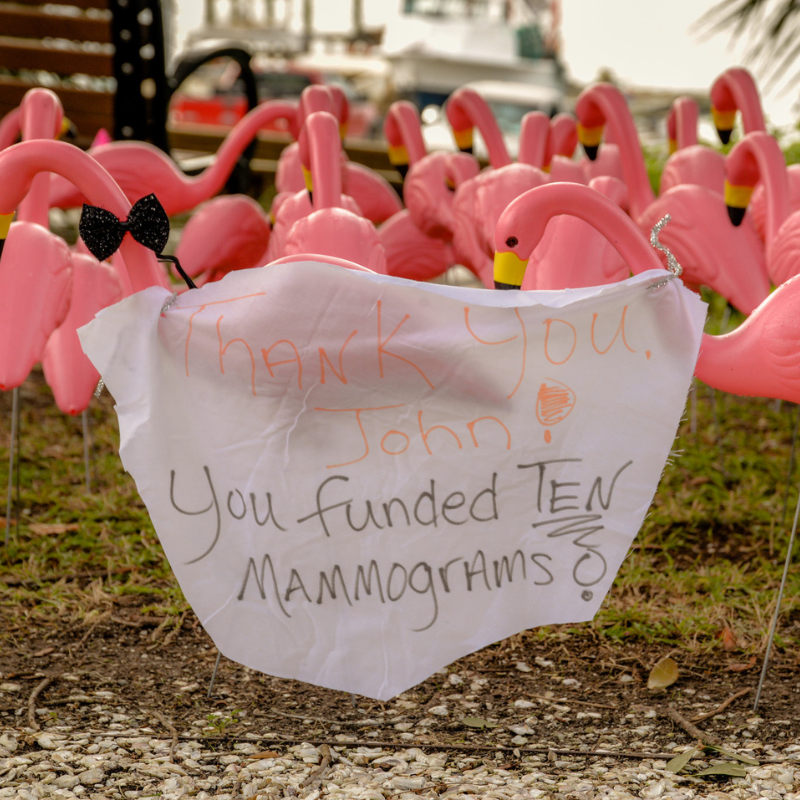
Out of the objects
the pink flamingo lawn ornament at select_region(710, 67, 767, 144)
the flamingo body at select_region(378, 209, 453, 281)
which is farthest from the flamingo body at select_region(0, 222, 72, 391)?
the pink flamingo lawn ornament at select_region(710, 67, 767, 144)

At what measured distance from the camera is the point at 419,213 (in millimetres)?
4012

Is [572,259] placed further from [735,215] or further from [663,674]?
[663,674]

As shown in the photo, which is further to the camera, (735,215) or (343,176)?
(343,176)

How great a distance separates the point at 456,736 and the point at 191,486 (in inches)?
31.3

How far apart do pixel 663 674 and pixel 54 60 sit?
4.60 m

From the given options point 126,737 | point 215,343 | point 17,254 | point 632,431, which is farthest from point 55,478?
point 632,431

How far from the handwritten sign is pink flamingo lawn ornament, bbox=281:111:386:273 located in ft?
1.94

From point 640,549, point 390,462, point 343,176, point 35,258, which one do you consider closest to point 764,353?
point 390,462

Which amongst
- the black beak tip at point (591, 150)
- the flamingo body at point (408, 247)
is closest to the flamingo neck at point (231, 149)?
the flamingo body at point (408, 247)

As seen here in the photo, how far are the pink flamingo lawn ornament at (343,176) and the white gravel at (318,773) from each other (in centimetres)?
219

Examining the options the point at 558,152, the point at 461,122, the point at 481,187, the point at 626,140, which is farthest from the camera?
the point at 558,152

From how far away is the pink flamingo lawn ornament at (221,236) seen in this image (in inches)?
143

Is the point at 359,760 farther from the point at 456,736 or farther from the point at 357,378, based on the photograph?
the point at 357,378

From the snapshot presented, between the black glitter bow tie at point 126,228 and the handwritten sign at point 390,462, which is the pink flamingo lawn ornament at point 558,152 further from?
the black glitter bow tie at point 126,228
